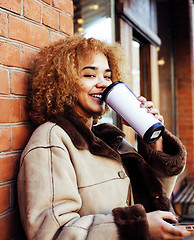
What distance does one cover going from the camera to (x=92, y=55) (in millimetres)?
1501

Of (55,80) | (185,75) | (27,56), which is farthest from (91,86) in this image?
(185,75)

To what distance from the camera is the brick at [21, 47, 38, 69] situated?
142 cm

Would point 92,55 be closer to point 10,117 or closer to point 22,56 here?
point 22,56

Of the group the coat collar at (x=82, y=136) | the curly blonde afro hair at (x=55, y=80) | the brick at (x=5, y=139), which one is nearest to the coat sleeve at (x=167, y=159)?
the coat collar at (x=82, y=136)

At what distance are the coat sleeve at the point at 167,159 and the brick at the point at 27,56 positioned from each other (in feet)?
2.52

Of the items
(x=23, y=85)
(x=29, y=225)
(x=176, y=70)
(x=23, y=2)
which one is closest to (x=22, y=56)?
(x=23, y=85)

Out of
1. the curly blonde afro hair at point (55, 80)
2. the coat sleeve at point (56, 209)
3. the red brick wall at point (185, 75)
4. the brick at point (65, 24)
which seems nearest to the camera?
the coat sleeve at point (56, 209)

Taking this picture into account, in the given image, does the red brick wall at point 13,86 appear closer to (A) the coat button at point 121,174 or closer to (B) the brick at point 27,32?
(B) the brick at point 27,32

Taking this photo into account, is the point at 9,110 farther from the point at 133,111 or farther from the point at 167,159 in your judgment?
the point at 167,159

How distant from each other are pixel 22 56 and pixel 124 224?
0.90m

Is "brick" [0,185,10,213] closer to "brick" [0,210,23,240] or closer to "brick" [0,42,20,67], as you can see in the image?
"brick" [0,210,23,240]

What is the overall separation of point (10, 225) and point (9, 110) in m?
0.52

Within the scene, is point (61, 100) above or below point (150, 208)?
above

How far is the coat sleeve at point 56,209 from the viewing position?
42.1 inches
